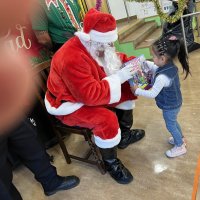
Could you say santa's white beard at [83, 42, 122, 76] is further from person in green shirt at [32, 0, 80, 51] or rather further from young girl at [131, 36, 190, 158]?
person in green shirt at [32, 0, 80, 51]

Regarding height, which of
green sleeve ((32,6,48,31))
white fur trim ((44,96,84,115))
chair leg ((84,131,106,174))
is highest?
green sleeve ((32,6,48,31))

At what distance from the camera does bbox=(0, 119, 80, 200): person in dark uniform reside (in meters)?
1.22

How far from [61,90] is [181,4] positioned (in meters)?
2.00

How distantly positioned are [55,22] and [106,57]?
0.56 metres

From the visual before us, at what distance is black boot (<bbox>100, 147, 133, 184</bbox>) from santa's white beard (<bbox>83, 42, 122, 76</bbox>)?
1.55ft

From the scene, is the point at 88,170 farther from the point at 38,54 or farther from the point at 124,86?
the point at 38,54

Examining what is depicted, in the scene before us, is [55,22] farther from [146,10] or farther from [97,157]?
[146,10]

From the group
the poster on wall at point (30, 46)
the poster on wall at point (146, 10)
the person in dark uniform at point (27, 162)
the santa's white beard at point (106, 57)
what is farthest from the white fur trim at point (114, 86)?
the poster on wall at point (146, 10)

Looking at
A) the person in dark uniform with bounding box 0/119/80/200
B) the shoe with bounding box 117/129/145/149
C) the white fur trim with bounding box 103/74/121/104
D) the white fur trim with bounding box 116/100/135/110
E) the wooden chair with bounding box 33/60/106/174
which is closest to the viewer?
the person in dark uniform with bounding box 0/119/80/200

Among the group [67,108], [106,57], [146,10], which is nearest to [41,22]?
[106,57]

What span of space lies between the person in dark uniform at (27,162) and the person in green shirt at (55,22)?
73 centimetres

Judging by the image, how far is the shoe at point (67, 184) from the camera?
1.57 m

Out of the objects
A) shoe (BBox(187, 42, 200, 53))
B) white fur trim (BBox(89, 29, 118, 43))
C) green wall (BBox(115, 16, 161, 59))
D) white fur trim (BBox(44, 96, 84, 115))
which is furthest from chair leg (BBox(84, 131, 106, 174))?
shoe (BBox(187, 42, 200, 53))

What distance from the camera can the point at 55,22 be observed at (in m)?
1.81
